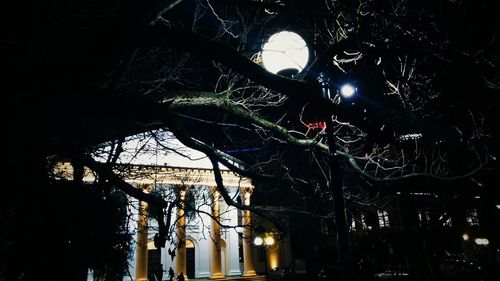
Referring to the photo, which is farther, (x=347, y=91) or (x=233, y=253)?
(x=233, y=253)

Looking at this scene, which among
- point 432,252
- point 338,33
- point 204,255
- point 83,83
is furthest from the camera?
point 204,255

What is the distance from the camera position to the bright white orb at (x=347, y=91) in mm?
5668

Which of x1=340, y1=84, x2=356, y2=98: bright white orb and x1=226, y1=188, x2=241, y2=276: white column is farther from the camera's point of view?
x1=226, y1=188, x2=241, y2=276: white column

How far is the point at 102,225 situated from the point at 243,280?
27168mm

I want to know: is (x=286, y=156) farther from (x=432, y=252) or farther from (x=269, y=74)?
(x=269, y=74)

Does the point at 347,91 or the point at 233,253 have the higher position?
the point at 347,91

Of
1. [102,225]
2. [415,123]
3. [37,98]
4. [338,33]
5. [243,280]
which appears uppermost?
[338,33]

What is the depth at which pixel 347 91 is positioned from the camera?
5.71 m

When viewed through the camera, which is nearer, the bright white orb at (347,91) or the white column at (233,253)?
the bright white orb at (347,91)

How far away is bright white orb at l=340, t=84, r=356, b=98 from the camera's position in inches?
223

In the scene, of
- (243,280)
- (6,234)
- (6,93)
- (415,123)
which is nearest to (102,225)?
(6,234)

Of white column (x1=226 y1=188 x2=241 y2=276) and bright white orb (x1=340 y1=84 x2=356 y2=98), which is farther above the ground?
bright white orb (x1=340 y1=84 x2=356 y2=98)

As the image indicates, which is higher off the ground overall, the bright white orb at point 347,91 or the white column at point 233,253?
the bright white orb at point 347,91

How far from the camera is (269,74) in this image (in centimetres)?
361
